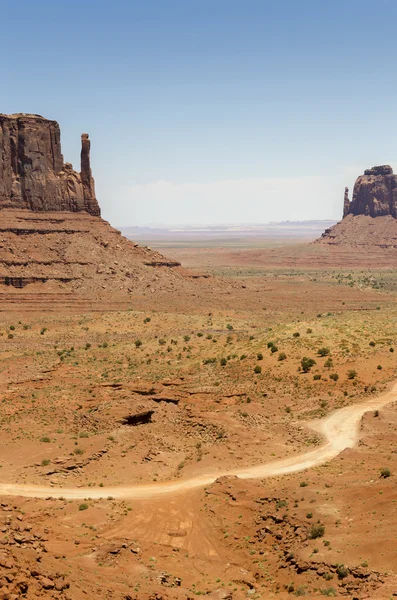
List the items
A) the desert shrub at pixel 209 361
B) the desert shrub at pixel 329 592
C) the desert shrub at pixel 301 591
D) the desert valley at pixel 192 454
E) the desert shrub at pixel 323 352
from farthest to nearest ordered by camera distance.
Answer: the desert shrub at pixel 209 361 < the desert shrub at pixel 323 352 < the desert valley at pixel 192 454 < the desert shrub at pixel 301 591 < the desert shrub at pixel 329 592

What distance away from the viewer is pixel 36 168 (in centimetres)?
9612

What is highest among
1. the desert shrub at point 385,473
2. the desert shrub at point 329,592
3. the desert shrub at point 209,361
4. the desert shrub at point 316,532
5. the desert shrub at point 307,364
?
the desert shrub at point 307,364

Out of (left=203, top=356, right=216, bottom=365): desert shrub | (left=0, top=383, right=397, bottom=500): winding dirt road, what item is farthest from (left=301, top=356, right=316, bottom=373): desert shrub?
(left=0, top=383, right=397, bottom=500): winding dirt road

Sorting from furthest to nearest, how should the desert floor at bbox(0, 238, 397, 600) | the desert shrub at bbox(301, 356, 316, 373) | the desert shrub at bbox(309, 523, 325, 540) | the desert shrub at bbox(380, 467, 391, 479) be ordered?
the desert shrub at bbox(301, 356, 316, 373), the desert shrub at bbox(380, 467, 391, 479), the desert shrub at bbox(309, 523, 325, 540), the desert floor at bbox(0, 238, 397, 600)

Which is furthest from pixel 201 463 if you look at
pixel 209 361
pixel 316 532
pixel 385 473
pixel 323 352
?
pixel 209 361

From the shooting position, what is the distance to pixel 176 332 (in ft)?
248

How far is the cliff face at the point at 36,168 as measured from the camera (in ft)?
309

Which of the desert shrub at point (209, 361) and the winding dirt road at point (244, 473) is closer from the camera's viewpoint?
the winding dirt road at point (244, 473)

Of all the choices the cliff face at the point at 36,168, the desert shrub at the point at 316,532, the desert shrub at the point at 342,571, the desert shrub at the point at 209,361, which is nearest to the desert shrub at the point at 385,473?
the desert shrub at the point at 316,532

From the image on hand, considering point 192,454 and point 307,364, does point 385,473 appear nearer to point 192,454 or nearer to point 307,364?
point 192,454

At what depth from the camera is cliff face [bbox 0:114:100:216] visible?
309ft

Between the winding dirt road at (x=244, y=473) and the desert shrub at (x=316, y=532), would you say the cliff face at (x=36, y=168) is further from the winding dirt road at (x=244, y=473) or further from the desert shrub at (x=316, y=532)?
the desert shrub at (x=316, y=532)

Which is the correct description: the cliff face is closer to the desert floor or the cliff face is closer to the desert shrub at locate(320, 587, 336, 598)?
the desert floor

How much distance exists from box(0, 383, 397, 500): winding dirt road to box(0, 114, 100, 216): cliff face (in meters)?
66.9
